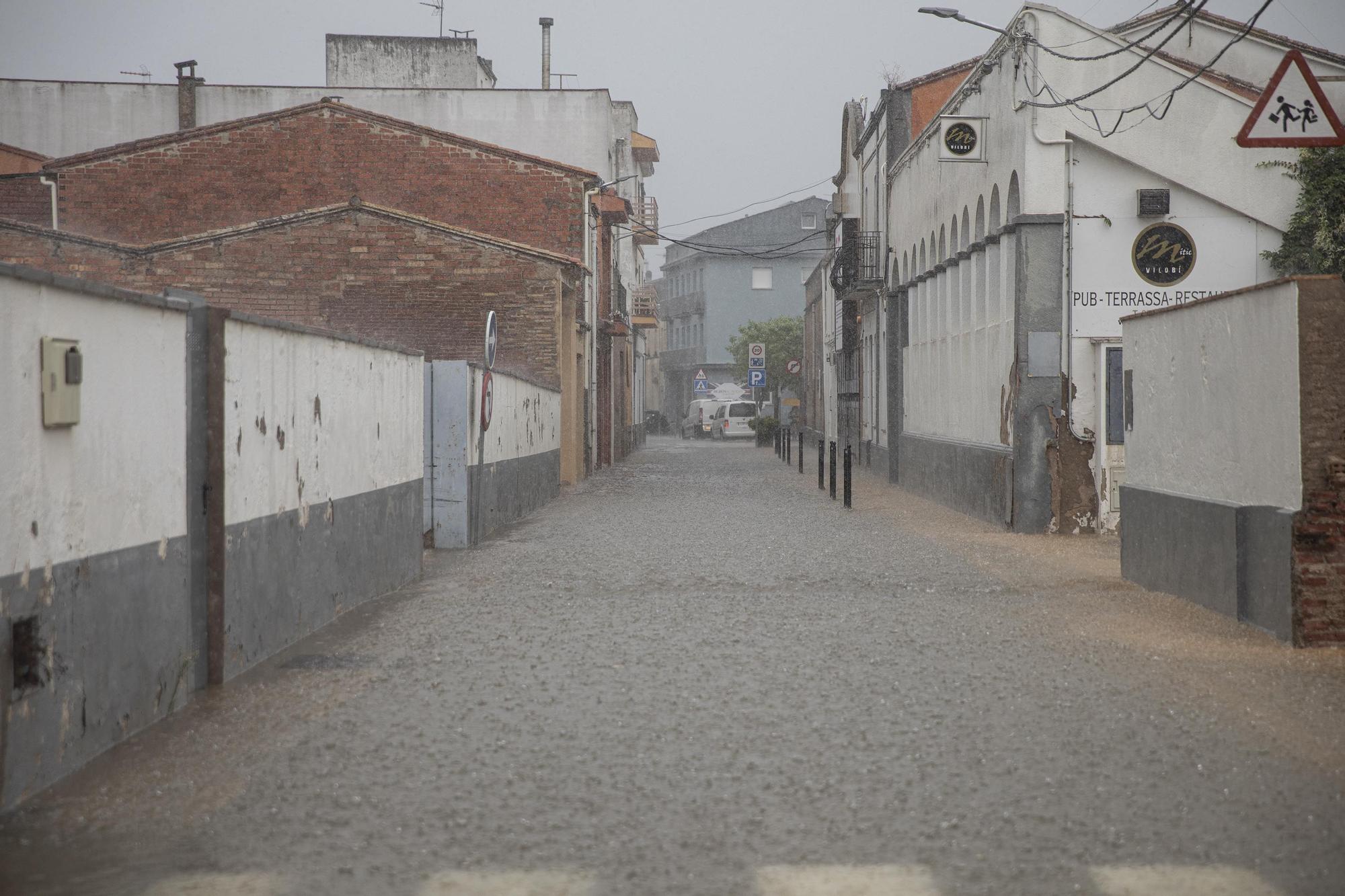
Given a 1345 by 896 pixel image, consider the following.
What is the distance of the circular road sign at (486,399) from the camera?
1548 centimetres

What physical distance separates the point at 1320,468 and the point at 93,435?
6.25 m

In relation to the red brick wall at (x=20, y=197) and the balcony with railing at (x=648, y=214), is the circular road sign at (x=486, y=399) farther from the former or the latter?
the balcony with railing at (x=648, y=214)

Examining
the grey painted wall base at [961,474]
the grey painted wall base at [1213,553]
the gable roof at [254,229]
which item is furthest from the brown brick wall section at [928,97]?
the grey painted wall base at [1213,553]

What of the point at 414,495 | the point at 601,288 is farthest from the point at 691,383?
the point at 414,495

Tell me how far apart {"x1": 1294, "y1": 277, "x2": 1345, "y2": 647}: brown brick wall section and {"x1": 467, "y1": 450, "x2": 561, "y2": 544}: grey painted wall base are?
8.85 meters

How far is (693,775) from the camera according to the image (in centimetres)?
530

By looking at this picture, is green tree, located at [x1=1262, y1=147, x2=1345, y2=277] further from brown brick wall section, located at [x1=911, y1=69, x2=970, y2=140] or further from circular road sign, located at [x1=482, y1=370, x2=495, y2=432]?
brown brick wall section, located at [x1=911, y1=69, x2=970, y2=140]

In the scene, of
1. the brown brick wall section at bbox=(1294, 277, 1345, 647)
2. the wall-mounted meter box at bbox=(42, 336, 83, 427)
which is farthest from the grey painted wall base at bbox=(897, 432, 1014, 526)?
the wall-mounted meter box at bbox=(42, 336, 83, 427)

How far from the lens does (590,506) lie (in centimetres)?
2167

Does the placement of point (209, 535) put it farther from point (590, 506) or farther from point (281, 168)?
point (281, 168)

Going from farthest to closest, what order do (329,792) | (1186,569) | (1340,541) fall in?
1. (1186,569)
2. (1340,541)
3. (329,792)

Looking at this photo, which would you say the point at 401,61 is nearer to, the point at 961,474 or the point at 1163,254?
the point at 961,474

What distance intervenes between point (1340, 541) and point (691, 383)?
81465 mm

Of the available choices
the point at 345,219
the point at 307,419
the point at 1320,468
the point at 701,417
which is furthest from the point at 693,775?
the point at 701,417
